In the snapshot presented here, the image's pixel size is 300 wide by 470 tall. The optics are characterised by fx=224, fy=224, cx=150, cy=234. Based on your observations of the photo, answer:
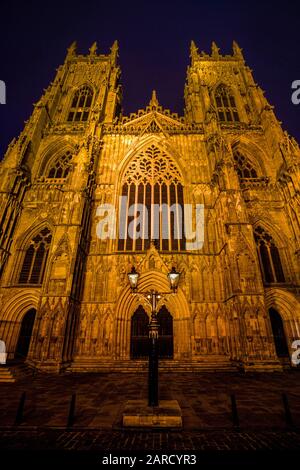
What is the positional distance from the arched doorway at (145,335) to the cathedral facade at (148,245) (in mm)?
62

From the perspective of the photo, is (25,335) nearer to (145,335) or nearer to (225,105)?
(145,335)

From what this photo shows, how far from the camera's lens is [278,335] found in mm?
13766

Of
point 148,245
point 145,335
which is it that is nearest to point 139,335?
point 145,335

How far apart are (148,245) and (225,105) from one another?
19276 mm

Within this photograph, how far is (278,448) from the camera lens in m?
3.68

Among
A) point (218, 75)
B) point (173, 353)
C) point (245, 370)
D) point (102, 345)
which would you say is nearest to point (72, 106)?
point (218, 75)

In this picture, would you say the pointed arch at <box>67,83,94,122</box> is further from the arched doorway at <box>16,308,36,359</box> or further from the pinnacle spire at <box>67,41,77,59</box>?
the arched doorway at <box>16,308,36,359</box>

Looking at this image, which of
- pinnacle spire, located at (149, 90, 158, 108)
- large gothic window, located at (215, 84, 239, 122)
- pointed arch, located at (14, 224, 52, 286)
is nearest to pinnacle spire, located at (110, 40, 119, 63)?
pinnacle spire, located at (149, 90, 158, 108)

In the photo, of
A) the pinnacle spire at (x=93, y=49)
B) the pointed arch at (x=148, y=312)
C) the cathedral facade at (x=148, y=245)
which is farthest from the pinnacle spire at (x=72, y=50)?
the pointed arch at (x=148, y=312)

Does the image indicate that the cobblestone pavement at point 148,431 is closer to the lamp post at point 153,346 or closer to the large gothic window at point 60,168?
the lamp post at point 153,346

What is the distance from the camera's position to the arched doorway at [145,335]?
13.3 metres

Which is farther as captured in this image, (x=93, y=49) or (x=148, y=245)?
(x=93, y=49)
